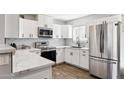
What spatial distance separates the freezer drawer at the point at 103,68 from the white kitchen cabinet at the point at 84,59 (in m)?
0.15

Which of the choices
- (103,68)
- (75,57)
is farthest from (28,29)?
(103,68)

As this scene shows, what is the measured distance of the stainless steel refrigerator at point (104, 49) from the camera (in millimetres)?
1474

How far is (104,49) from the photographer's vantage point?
5.27 feet

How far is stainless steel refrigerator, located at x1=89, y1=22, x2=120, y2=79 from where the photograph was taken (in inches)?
58.0

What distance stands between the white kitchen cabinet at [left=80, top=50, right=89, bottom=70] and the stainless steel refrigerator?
0.13 meters

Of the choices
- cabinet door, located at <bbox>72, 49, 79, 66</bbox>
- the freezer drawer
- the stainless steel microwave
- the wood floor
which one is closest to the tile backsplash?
the stainless steel microwave

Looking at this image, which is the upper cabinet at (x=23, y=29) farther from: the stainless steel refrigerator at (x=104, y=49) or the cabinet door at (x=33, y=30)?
the stainless steel refrigerator at (x=104, y=49)

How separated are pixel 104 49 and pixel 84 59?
54cm

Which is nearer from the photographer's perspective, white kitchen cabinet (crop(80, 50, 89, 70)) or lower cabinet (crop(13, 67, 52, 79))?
lower cabinet (crop(13, 67, 52, 79))

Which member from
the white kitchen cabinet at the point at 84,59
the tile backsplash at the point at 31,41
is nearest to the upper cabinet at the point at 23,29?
the tile backsplash at the point at 31,41

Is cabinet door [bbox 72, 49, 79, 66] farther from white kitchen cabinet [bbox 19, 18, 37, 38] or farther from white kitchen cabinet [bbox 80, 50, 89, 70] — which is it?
white kitchen cabinet [bbox 19, 18, 37, 38]

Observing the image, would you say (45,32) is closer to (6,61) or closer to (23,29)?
(23,29)
